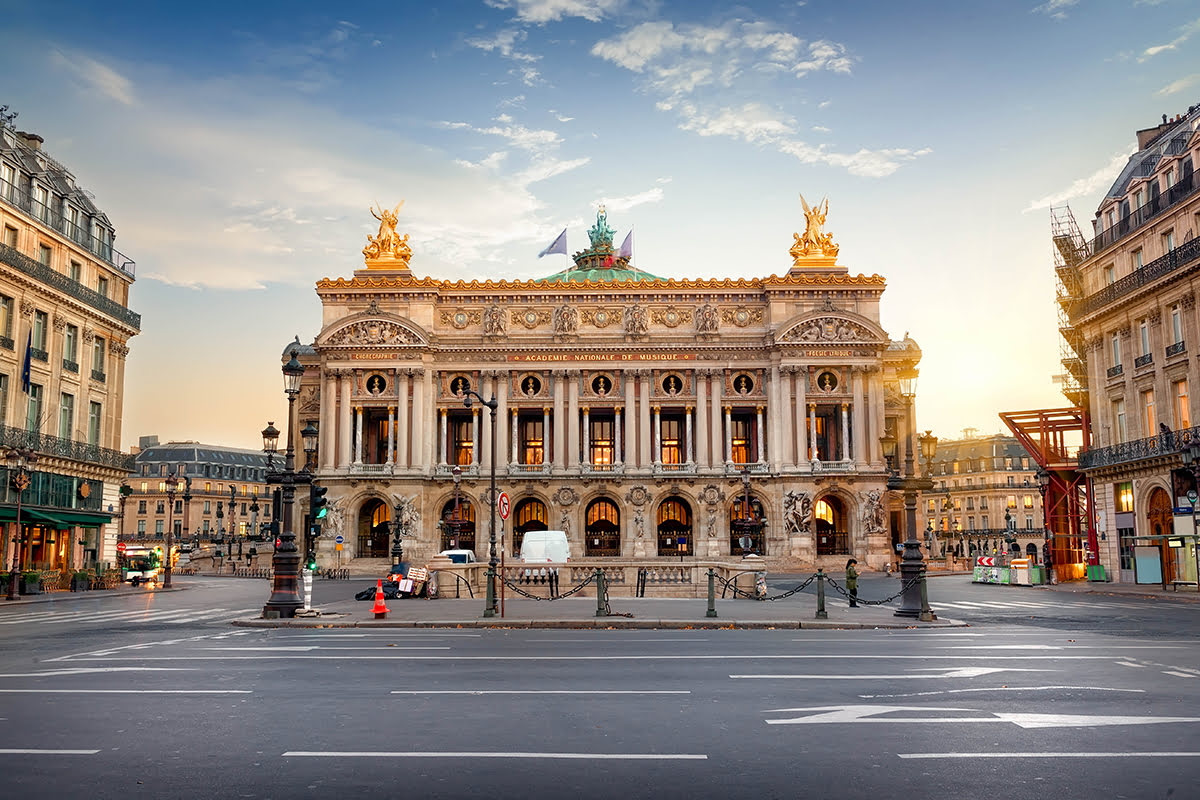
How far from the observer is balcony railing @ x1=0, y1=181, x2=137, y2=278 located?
4519 cm

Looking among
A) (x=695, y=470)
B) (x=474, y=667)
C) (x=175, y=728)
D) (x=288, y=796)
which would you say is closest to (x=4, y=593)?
(x=474, y=667)

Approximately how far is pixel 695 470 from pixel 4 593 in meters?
44.0

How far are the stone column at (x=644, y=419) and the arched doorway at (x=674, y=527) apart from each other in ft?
12.1

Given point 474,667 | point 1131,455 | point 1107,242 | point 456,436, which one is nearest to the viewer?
point 474,667

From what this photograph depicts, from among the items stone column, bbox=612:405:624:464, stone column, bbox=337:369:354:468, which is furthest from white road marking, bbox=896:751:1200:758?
stone column, bbox=337:369:354:468

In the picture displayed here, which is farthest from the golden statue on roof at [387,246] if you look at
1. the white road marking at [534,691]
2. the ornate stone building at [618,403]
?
the white road marking at [534,691]

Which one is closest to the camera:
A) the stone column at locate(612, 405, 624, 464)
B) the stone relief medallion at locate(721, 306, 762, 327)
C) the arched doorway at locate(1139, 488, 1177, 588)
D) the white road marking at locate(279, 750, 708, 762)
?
the white road marking at locate(279, 750, 708, 762)

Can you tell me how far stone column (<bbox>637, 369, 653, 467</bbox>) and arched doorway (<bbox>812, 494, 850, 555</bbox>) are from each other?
41.1 ft

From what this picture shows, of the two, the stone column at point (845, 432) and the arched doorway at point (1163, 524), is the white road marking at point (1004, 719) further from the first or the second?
the stone column at point (845, 432)

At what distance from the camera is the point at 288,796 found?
7438 mm

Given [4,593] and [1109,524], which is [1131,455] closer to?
[1109,524]

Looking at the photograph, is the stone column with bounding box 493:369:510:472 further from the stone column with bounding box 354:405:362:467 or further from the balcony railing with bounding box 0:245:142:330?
the balcony railing with bounding box 0:245:142:330

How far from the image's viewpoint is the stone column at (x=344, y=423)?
234 feet

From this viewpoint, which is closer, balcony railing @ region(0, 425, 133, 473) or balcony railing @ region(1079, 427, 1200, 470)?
balcony railing @ region(1079, 427, 1200, 470)
